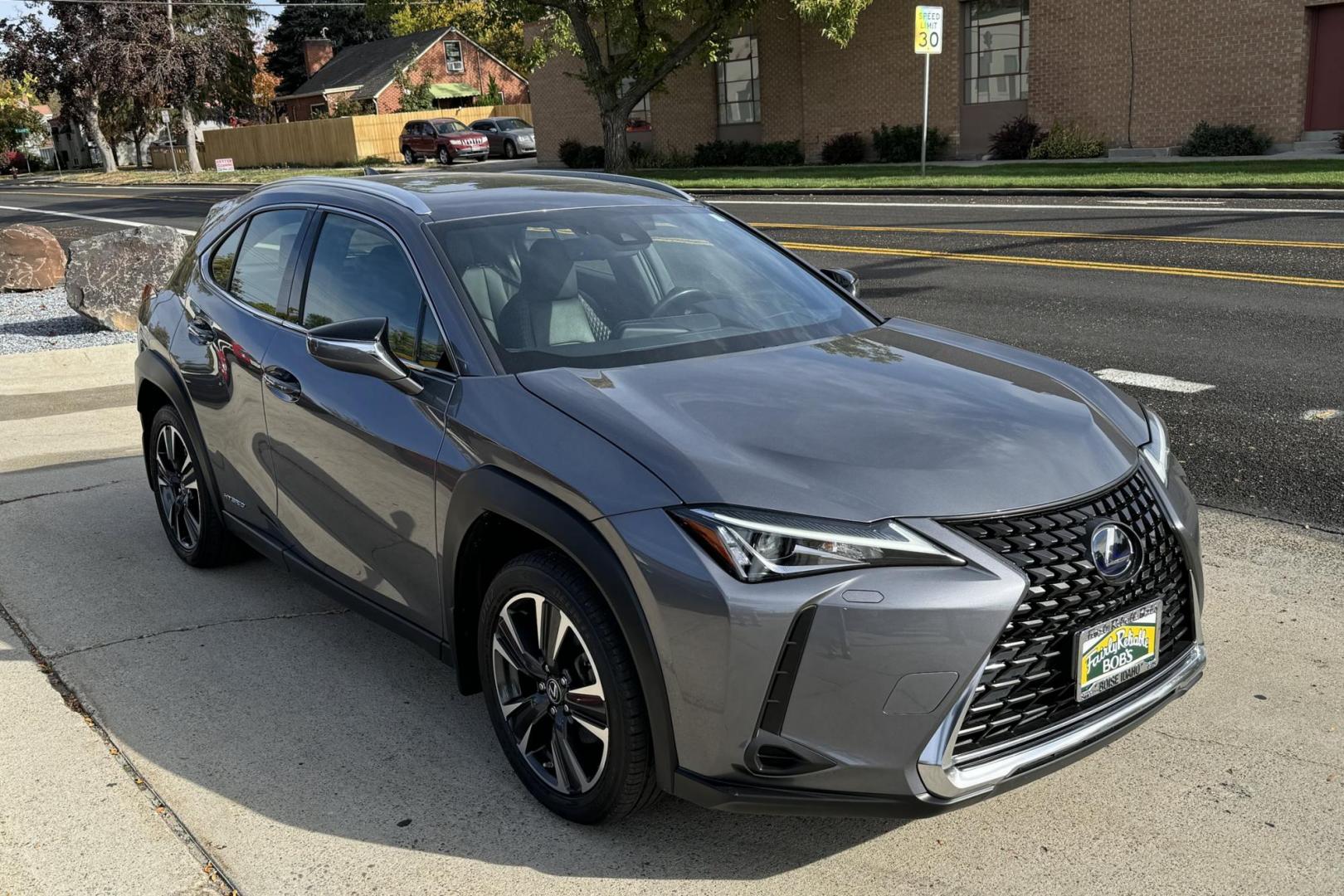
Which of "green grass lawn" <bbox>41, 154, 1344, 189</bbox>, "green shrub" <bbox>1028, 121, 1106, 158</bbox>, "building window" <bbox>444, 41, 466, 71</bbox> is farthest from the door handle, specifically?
"building window" <bbox>444, 41, 466, 71</bbox>

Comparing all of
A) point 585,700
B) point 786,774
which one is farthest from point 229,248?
point 786,774

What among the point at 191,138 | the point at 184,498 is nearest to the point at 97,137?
the point at 191,138

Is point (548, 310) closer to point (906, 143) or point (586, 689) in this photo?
point (586, 689)

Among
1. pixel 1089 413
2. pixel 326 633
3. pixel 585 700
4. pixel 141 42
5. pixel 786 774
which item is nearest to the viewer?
pixel 786 774

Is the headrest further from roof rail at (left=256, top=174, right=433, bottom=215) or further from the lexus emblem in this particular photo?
the lexus emblem

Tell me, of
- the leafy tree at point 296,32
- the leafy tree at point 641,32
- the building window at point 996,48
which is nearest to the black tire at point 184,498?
the leafy tree at point 641,32

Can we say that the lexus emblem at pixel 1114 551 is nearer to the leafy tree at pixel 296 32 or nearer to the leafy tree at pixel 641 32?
the leafy tree at pixel 641 32

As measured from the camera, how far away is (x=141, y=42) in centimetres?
5988

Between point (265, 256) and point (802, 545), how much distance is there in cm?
295

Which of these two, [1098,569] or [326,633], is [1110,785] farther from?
[326,633]

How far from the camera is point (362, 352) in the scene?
3.73 metres

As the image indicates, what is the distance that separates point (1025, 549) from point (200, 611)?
139 inches

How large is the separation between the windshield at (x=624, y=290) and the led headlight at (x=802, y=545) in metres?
1.00

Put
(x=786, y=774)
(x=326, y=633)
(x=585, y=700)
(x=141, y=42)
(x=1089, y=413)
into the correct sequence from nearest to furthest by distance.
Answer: (x=786, y=774)
(x=585, y=700)
(x=1089, y=413)
(x=326, y=633)
(x=141, y=42)
